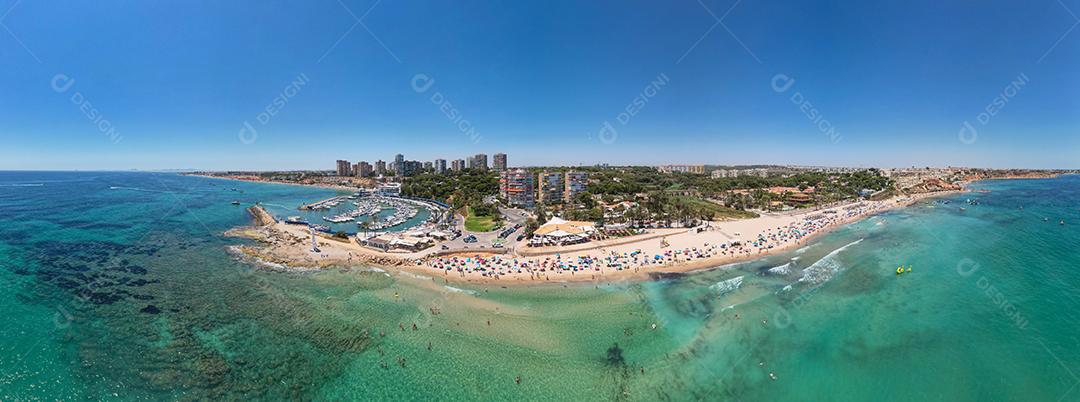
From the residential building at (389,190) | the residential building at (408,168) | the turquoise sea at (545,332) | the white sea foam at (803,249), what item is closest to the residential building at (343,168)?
the residential building at (408,168)

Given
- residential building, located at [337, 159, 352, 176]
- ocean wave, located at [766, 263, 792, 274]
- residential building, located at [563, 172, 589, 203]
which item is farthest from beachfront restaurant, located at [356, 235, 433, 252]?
residential building, located at [337, 159, 352, 176]

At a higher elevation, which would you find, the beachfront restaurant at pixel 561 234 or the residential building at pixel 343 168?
the residential building at pixel 343 168

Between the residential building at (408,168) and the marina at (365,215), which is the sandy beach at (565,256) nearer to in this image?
the marina at (365,215)

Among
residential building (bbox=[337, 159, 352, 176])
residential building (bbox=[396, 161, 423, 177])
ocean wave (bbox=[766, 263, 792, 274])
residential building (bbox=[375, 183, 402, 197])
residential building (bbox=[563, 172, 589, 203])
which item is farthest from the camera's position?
residential building (bbox=[337, 159, 352, 176])

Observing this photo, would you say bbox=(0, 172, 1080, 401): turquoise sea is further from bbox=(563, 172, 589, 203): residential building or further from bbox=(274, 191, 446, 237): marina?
bbox=(563, 172, 589, 203): residential building

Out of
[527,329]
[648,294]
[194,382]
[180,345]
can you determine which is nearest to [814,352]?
[648,294]

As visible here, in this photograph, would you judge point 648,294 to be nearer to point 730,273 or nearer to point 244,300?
point 730,273

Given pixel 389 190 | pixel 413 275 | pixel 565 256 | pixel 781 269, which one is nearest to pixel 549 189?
pixel 565 256

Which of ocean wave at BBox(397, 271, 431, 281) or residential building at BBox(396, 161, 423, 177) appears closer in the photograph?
ocean wave at BBox(397, 271, 431, 281)
